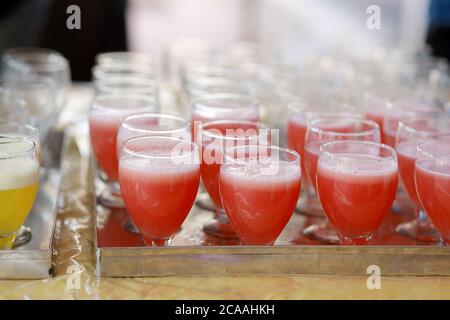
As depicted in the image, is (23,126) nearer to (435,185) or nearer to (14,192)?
(14,192)

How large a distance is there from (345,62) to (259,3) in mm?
2534

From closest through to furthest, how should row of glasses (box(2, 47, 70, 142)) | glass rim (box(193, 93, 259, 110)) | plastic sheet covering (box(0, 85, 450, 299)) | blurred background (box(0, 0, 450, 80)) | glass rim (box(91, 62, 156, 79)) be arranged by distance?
plastic sheet covering (box(0, 85, 450, 299))
glass rim (box(193, 93, 259, 110))
row of glasses (box(2, 47, 70, 142))
glass rim (box(91, 62, 156, 79))
blurred background (box(0, 0, 450, 80))

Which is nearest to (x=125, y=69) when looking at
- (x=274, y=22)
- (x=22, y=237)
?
(x=22, y=237)

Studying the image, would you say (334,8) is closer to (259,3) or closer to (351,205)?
(259,3)

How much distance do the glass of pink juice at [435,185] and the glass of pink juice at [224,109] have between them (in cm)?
39

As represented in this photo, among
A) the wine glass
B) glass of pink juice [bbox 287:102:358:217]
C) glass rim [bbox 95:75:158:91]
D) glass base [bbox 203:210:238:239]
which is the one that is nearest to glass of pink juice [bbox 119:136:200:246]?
glass base [bbox 203:210:238:239]

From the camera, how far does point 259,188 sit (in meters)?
1.09

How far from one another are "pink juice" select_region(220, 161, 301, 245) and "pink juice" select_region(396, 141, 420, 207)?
0.27m

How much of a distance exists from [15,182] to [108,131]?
1.19ft

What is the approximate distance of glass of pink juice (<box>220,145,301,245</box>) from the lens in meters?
1.09

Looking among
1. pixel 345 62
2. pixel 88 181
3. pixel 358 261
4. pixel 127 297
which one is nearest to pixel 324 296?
pixel 358 261

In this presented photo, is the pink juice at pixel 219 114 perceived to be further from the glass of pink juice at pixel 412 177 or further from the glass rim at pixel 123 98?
the glass of pink juice at pixel 412 177

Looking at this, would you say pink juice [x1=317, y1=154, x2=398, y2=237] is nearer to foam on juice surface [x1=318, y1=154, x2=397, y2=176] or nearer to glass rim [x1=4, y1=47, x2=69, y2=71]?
foam on juice surface [x1=318, y1=154, x2=397, y2=176]

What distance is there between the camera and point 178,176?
1109 mm
